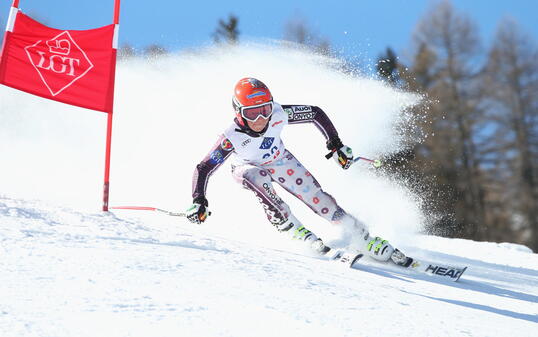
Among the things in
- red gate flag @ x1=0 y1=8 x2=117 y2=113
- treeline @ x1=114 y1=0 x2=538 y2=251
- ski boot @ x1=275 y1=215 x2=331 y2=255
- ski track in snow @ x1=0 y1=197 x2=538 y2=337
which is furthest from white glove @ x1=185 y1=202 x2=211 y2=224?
treeline @ x1=114 y1=0 x2=538 y2=251

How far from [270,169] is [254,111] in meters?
0.64

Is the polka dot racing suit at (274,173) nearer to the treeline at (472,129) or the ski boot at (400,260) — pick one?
the ski boot at (400,260)

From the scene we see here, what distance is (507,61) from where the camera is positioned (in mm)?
17922

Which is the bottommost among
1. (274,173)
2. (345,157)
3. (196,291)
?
(196,291)

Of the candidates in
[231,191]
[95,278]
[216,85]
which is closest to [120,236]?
[95,278]

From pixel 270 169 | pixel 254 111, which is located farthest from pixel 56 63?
pixel 270 169

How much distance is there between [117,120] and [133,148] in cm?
171

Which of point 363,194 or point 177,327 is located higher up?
point 363,194

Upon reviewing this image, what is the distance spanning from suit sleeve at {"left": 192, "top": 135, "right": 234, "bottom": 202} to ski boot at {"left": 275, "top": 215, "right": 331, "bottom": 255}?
744 mm

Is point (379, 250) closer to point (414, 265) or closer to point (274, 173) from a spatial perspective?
point (414, 265)

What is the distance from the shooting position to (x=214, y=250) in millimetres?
3607

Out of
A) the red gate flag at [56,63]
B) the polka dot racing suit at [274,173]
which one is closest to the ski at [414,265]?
the polka dot racing suit at [274,173]

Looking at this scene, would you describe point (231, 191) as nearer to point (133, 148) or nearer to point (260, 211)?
point (260, 211)

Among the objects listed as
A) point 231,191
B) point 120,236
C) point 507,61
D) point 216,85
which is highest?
point 507,61
